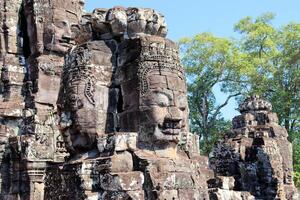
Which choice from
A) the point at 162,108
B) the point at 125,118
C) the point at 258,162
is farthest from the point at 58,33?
the point at 162,108

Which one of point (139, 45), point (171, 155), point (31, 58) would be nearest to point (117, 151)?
point (171, 155)

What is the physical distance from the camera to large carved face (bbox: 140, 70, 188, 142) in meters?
5.66

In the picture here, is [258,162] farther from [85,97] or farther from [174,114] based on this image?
[85,97]

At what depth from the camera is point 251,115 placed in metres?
12.1

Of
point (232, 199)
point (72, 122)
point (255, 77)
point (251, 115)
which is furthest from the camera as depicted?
point (255, 77)

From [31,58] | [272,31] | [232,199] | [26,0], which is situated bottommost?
[232,199]

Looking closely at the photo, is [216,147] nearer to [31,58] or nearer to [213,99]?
[31,58]

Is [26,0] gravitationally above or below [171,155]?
above

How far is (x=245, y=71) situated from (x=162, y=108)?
1758 centimetres

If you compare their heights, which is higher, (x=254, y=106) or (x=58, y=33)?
(x=58, y=33)

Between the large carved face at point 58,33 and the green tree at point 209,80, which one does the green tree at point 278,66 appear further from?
the large carved face at point 58,33

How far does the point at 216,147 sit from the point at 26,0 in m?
6.85

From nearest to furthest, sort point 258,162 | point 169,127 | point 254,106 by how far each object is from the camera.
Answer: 1. point 169,127
2. point 258,162
3. point 254,106

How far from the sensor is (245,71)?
2283 cm
